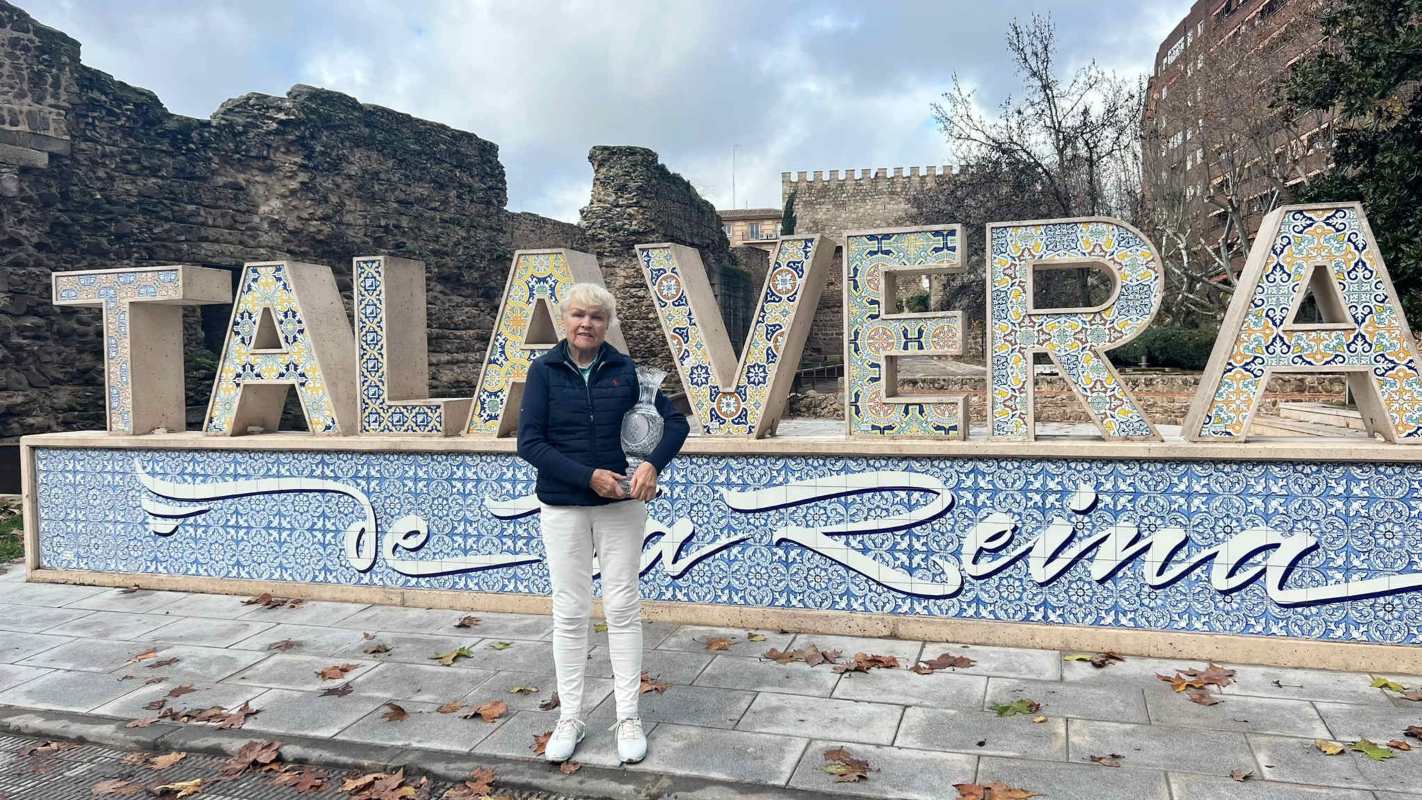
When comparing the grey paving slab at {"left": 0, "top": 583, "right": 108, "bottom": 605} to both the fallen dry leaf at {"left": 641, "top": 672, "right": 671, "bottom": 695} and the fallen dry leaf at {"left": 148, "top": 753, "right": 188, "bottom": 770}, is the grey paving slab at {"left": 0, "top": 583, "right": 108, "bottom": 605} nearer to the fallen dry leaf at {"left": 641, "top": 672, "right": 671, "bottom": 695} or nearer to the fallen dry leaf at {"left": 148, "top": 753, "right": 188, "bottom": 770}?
the fallen dry leaf at {"left": 148, "top": 753, "right": 188, "bottom": 770}

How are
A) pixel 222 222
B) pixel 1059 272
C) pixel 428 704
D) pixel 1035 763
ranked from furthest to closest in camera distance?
pixel 1059 272 < pixel 222 222 < pixel 428 704 < pixel 1035 763

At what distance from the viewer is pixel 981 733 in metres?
3.61

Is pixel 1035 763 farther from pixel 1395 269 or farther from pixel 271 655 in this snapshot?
pixel 1395 269

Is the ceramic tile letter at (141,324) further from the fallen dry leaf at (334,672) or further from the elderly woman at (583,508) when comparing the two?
the elderly woman at (583,508)

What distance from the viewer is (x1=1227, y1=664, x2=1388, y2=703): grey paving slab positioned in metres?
3.89

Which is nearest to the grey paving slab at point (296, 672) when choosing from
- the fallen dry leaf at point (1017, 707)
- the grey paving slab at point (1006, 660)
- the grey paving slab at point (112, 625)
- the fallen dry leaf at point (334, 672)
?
the fallen dry leaf at point (334, 672)

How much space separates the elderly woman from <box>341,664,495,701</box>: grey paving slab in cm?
90

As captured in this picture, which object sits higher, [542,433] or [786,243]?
[786,243]

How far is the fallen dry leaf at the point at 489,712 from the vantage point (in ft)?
12.8

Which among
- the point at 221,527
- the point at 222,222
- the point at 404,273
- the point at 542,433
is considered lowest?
the point at 221,527

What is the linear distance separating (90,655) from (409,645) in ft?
5.46

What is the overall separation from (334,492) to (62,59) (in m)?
10.2

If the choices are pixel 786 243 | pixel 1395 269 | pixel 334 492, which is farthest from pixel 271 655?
pixel 1395 269

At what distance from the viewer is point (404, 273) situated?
19.2 ft
